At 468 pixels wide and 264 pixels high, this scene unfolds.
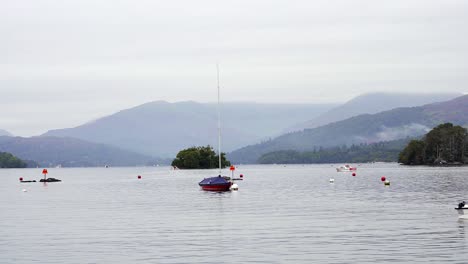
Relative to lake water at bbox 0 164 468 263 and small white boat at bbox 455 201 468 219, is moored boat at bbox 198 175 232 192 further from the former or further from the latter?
small white boat at bbox 455 201 468 219

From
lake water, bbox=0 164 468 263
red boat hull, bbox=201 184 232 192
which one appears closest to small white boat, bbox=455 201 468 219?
lake water, bbox=0 164 468 263

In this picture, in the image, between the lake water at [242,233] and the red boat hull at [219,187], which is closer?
the lake water at [242,233]

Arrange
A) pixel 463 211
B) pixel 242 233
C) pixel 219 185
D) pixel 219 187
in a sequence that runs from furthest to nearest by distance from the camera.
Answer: pixel 219 187
pixel 219 185
pixel 463 211
pixel 242 233

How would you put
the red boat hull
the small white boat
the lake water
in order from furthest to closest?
1. the red boat hull
2. the small white boat
3. the lake water

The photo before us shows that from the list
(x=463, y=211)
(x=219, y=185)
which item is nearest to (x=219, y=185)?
(x=219, y=185)

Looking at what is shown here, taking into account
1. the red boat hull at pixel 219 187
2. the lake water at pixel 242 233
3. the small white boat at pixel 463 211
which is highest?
the red boat hull at pixel 219 187

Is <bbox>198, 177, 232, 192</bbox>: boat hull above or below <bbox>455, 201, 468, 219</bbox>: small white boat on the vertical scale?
above

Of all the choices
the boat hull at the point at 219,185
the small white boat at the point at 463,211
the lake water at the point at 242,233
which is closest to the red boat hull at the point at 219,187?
the boat hull at the point at 219,185

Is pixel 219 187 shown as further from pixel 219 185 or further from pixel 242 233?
pixel 242 233

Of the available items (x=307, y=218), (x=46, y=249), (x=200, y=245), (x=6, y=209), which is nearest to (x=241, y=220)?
(x=307, y=218)

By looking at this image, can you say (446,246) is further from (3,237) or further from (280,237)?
(3,237)

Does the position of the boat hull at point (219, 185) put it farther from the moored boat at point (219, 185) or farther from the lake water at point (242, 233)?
the lake water at point (242, 233)

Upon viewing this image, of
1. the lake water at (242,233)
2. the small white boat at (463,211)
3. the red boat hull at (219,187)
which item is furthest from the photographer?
the red boat hull at (219,187)

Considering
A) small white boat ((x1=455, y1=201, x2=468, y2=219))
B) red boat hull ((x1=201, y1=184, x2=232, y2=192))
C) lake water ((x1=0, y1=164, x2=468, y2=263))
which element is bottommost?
lake water ((x1=0, y1=164, x2=468, y2=263))
